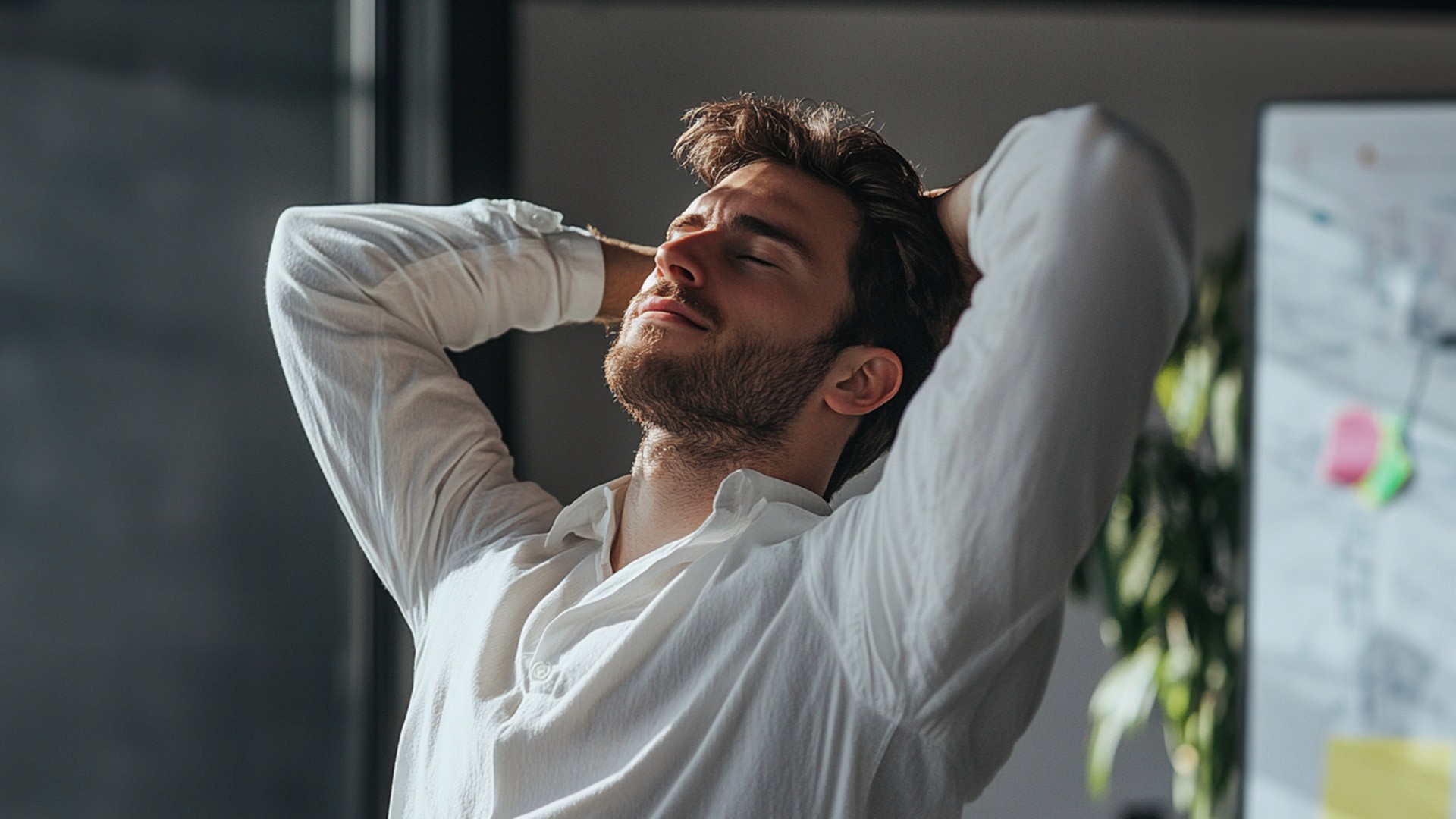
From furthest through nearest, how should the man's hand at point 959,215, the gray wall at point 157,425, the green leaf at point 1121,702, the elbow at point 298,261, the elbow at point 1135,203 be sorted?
the green leaf at point 1121,702
the gray wall at point 157,425
the elbow at point 298,261
the man's hand at point 959,215
the elbow at point 1135,203

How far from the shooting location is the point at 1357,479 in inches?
89.0

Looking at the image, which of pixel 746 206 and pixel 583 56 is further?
pixel 583 56

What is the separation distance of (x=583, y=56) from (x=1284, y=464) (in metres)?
1.47

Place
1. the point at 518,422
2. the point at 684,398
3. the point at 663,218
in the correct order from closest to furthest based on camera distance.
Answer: the point at 684,398 → the point at 663,218 → the point at 518,422

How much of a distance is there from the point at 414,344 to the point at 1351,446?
1.87 meters

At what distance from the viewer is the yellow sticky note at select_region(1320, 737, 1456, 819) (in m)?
2.22

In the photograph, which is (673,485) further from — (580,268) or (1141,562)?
(1141,562)

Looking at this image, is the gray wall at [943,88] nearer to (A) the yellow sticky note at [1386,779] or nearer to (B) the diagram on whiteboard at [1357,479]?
(B) the diagram on whiteboard at [1357,479]

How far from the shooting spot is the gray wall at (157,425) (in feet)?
5.42

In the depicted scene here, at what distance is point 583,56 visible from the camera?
2.28 metres

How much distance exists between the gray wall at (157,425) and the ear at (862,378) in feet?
A: 3.64

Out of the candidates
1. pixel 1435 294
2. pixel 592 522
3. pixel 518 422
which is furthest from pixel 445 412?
pixel 1435 294

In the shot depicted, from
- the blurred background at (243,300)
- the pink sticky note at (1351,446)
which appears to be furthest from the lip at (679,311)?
the pink sticky note at (1351,446)

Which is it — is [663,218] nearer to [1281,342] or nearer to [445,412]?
[445,412]
